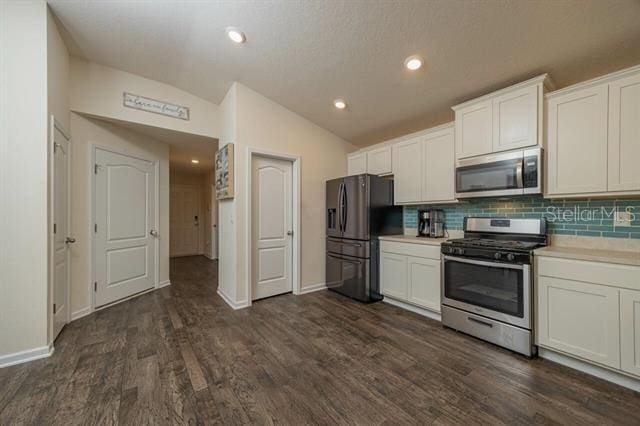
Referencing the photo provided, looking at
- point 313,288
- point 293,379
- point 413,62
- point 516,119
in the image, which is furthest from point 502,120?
point 313,288

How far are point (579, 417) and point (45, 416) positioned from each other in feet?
10.4

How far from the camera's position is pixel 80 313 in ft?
9.61

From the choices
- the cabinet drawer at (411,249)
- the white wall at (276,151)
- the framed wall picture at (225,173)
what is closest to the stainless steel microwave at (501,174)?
the cabinet drawer at (411,249)

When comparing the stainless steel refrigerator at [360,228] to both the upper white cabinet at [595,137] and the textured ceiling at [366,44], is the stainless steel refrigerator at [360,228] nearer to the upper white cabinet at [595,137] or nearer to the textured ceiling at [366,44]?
the textured ceiling at [366,44]

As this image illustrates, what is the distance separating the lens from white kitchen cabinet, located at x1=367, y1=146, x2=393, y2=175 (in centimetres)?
359

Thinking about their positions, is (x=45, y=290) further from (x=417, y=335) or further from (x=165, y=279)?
(x=417, y=335)

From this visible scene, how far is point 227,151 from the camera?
3.30 m

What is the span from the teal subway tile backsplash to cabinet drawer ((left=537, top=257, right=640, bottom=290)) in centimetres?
62

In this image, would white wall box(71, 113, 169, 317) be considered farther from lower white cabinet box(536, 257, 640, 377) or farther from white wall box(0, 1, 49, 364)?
lower white cabinet box(536, 257, 640, 377)

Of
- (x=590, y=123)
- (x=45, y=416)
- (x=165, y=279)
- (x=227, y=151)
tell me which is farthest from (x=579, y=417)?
(x=165, y=279)

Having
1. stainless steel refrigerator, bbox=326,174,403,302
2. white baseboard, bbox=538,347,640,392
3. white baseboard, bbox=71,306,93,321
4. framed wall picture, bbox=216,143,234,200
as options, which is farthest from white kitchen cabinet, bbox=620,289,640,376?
white baseboard, bbox=71,306,93,321

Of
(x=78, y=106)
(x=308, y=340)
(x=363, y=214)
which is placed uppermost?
(x=78, y=106)

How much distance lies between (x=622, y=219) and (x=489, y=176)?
1021mm

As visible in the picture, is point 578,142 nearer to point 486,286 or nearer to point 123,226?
point 486,286
